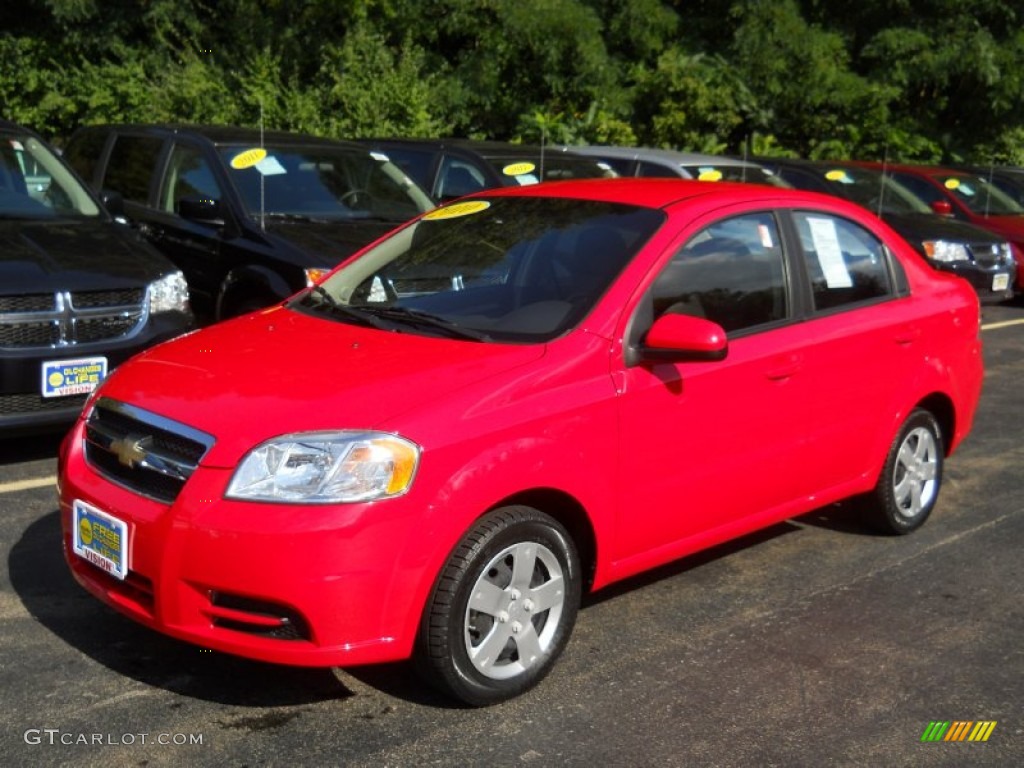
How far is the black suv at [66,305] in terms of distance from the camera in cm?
621

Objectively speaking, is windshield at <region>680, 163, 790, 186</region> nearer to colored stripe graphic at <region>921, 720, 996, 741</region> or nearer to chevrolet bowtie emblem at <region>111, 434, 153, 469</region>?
colored stripe graphic at <region>921, 720, 996, 741</region>

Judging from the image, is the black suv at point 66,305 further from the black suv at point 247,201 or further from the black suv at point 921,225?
the black suv at point 921,225

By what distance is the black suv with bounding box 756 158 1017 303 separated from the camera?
43.1ft

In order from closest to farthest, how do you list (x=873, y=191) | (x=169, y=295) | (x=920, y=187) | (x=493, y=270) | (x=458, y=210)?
(x=493, y=270) → (x=458, y=210) → (x=169, y=295) → (x=873, y=191) → (x=920, y=187)

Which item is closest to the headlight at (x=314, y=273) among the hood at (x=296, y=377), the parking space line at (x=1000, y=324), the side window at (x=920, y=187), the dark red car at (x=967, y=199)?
the hood at (x=296, y=377)

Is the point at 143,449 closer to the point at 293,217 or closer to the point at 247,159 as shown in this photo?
the point at 293,217

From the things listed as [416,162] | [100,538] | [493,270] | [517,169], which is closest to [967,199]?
[517,169]

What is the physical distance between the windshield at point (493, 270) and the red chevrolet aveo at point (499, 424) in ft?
0.04

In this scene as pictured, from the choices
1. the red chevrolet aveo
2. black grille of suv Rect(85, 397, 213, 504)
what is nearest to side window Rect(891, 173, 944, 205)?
the red chevrolet aveo

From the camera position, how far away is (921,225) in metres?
13.8

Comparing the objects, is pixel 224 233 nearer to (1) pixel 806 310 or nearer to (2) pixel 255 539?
(1) pixel 806 310

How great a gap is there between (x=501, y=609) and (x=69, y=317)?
3.38m

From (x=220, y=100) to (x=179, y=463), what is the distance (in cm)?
1391

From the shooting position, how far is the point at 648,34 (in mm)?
22000
